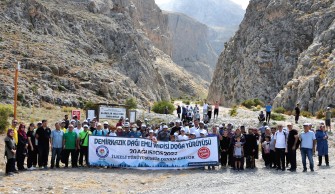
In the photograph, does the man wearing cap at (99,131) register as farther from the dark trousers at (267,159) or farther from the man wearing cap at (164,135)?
the dark trousers at (267,159)

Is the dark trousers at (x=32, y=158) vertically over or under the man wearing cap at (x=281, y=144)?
under

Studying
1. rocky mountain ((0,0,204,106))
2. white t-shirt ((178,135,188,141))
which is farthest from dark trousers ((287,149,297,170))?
rocky mountain ((0,0,204,106))

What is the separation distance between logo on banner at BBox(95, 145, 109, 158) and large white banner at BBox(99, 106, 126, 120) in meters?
6.62

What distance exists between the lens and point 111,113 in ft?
73.5

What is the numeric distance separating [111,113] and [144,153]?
712cm

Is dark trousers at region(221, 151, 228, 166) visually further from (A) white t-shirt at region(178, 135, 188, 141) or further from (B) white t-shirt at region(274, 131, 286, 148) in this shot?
(B) white t-shirt at region(274, 131, 286, 148)

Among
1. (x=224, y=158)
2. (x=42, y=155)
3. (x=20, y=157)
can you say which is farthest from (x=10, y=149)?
(x=224, y=158)

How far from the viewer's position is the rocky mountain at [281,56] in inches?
1957

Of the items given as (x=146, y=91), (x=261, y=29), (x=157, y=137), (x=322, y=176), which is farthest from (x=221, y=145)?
(x=261, y=29)

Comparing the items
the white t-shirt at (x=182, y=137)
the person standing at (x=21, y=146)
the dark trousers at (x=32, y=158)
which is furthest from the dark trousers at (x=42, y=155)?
the white t-shirt at (x=182, y=137)

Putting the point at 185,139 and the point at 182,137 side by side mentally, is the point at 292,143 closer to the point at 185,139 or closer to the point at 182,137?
the point at 185,139

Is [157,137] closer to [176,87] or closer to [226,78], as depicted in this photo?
[226,78]

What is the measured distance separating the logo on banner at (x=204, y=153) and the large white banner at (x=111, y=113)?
7.55m

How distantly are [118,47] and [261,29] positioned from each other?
26582mm
